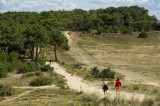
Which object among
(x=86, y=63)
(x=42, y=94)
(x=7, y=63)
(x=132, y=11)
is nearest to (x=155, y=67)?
(x=86, y=63)

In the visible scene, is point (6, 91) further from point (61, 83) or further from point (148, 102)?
point (148, 102)

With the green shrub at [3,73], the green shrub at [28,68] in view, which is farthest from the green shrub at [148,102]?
the green shrub at [28,68]

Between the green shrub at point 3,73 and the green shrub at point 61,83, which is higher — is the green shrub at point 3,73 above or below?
above

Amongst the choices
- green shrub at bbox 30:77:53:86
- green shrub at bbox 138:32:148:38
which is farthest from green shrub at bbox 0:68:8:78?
green shrub at bbox 138:32:148:38

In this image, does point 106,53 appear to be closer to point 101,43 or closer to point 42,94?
point 101,43

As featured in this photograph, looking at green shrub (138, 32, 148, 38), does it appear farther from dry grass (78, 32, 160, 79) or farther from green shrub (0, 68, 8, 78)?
green shrub (0, 68, 8, 78)

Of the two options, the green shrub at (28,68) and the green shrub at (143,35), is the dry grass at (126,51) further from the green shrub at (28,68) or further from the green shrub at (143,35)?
the green shrub at (28,68)

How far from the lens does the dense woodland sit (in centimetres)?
5934

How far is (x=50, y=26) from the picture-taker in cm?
8119

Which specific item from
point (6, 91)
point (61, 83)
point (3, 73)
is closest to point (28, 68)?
point (3, 73)

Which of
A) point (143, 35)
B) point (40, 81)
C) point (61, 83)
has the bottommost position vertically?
point (61, 83)

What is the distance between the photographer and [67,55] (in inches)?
3054

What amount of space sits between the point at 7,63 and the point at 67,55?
1103 inches

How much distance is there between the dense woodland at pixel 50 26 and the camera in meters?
59.3
